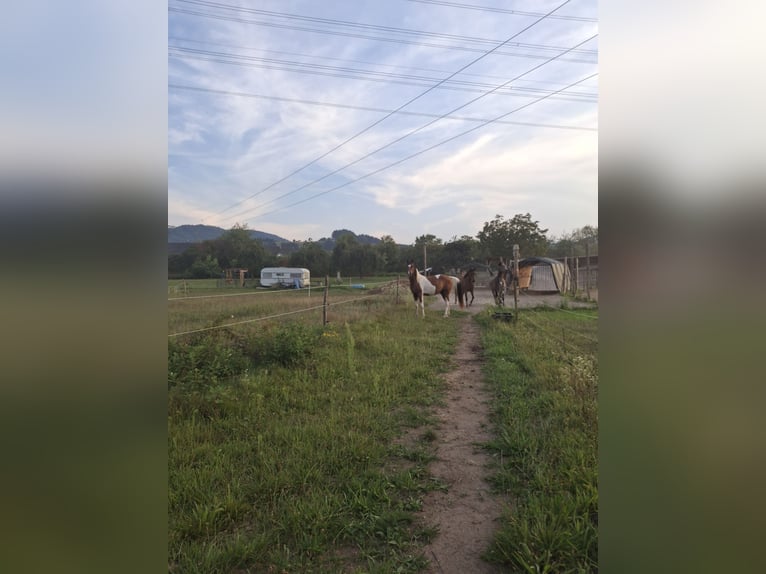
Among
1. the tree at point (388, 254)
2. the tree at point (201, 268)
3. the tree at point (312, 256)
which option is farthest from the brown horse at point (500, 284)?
the tree at point (201, 268)

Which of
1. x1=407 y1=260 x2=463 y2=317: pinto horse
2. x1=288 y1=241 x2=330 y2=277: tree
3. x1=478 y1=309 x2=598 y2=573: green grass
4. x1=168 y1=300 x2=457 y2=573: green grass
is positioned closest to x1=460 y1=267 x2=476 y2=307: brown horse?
x1=407 y1=260 x2=463 y2=317: pinto horse

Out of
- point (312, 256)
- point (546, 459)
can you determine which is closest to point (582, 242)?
point (546, 459)

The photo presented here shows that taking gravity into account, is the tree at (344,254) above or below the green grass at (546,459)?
above

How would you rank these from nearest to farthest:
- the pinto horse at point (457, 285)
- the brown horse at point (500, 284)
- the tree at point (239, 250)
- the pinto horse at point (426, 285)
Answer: the tree at point (239, 250) → the pinto horse at point (426, 285) → the brown horse at point (500, 284) → the pinto horse at point (457, 285)

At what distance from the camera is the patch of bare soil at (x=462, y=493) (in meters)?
1.68

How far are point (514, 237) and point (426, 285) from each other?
394cm

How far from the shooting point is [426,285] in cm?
1079

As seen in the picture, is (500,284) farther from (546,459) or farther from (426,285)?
(546,459)

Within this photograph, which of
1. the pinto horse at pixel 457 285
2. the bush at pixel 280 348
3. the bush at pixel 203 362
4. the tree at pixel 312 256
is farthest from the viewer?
the pinto horse at pixel 457 285

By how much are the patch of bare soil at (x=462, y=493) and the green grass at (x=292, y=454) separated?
0.30 feet

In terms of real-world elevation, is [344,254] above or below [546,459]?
above

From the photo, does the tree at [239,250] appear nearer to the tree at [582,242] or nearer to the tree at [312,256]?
the tree at [312,256]

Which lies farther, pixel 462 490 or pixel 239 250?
pixel 239 250
